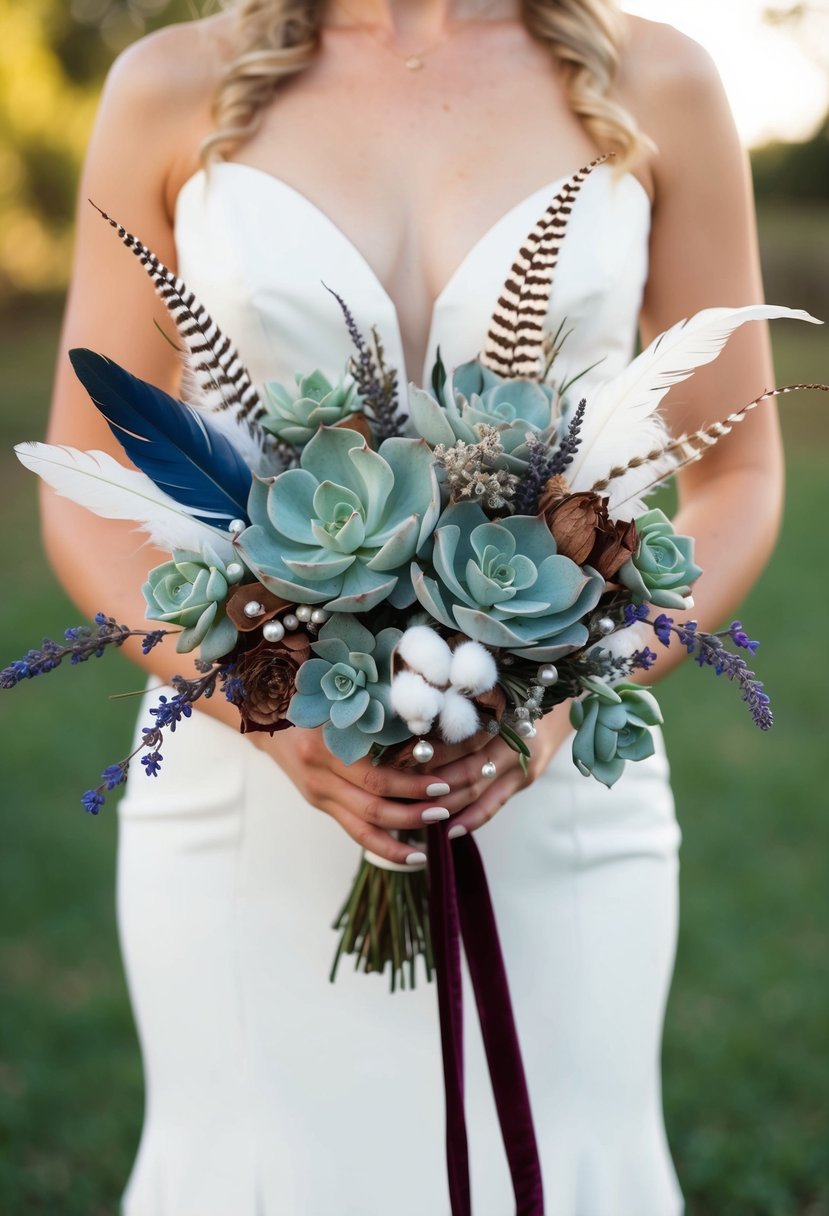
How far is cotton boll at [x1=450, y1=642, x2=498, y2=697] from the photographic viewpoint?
1.42 metres

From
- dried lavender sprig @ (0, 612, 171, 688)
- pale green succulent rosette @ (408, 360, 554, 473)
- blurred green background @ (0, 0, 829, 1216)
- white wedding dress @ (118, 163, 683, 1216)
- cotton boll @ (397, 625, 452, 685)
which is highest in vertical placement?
pale green succulent rosette @ (408, 360, 554, 473)

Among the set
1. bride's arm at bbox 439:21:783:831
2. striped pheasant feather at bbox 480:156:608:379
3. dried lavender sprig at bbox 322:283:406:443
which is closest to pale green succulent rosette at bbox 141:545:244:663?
dried lavender sprig at bbox 322:283:406:443

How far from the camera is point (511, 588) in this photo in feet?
4.71

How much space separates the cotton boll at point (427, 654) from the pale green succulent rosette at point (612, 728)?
0.21 m

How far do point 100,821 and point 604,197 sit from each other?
4.25 meters

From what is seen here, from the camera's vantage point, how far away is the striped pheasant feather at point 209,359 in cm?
169

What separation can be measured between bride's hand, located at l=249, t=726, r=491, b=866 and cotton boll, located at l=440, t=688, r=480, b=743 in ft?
0.52

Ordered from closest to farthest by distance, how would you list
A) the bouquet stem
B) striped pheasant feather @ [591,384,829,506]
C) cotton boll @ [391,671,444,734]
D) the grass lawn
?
cotton boll @ [391,671,444,734]
striped pheasant feather @ [591,384,829,506]
the bouquet stem
the grass lawn

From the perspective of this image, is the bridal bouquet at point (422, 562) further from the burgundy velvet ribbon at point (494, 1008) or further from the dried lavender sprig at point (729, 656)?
the burgundy velvet ribbon at point (494, 1008)

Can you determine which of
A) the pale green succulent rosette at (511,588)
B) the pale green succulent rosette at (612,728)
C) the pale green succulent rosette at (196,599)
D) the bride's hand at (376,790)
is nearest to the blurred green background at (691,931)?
the bride's hand at (376,790)

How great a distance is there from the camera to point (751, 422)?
7.61 ft

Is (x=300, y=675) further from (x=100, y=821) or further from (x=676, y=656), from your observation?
(x=100, y=821)

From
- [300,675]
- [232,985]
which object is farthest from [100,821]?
[300,675]

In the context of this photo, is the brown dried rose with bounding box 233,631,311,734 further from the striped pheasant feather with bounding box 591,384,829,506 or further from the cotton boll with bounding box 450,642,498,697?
Answer: the striped pheasant feather with bounding box 591,384,829,506
